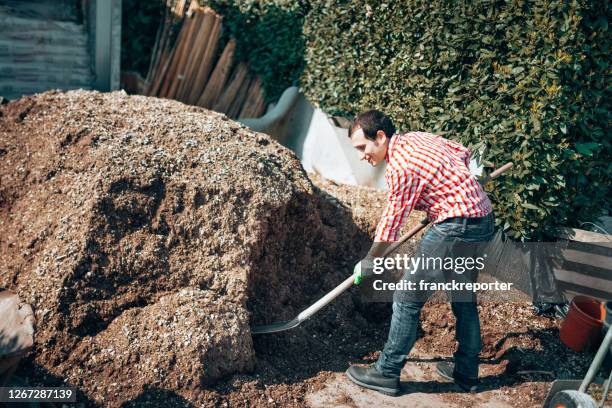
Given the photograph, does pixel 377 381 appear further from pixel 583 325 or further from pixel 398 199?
pixel 583 325

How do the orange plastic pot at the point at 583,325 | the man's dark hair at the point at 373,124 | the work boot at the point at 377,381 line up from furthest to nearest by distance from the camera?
the orange plastic pot at the point at 583,325
the work boot at the point at 377,381
the man's dark hair at the point at 373,124

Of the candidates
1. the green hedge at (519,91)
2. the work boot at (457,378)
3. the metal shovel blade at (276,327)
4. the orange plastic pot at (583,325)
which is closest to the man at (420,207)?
the work boot at (457,378)

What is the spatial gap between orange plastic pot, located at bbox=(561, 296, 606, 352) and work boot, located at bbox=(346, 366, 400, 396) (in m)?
1.53

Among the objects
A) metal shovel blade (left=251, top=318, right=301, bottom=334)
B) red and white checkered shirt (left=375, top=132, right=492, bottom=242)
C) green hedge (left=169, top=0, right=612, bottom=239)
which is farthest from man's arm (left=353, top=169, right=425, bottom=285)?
green hedge (left=169, top=0, right=612, bottom=239)

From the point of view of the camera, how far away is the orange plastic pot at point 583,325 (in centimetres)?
484

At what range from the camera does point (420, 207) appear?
14.0ft

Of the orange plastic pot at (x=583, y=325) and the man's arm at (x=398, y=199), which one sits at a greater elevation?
the man's arm at (x=398, y=199)

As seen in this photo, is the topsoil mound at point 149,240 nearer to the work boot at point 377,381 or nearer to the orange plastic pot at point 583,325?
the work boot at point 377,381

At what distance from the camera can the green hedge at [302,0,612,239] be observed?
4934 millimetres

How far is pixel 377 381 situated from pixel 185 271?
155 cm

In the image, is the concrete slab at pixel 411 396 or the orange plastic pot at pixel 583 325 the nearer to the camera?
the concrete slab at pixel 411 396

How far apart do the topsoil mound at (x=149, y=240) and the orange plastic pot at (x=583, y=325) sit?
1711 mm

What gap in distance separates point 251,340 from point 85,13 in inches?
201

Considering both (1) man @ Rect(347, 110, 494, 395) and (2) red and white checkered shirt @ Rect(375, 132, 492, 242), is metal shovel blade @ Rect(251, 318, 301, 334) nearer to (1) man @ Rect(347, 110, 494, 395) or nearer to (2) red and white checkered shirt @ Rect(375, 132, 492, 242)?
(1) man @ Rect(347, 110, 494, 395)
